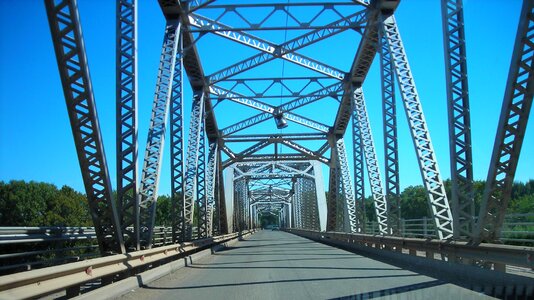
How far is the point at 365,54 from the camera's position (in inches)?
1029

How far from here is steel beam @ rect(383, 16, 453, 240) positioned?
609 inches

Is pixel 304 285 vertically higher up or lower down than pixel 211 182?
lower down

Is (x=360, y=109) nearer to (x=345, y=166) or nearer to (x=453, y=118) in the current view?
(x=345, y=166)

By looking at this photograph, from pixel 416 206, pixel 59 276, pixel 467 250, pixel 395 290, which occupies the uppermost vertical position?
pixel 416 206

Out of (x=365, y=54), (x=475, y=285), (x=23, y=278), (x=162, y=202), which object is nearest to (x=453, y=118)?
(x=475, y=285)

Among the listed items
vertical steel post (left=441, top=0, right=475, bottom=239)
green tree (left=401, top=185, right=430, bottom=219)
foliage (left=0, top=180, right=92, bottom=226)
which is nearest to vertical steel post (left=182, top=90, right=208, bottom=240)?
vertical steel post (left=441, top=0, right=475, bottom=239)

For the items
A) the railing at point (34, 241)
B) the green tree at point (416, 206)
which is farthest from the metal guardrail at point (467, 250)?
the green tree at point (416, 206)

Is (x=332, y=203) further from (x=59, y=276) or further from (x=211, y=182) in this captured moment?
(x=59, y=276)

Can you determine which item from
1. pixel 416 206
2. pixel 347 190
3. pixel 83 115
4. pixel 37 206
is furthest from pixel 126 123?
pixel 416 206

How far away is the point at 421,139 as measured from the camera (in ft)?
56.0

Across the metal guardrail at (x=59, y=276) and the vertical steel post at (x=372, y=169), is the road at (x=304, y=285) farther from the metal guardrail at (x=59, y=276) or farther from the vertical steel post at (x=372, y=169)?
the vertical steel post at (x=372, y=169)

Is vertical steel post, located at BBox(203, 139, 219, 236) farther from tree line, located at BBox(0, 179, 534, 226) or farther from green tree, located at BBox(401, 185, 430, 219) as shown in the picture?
green tree, located at BBox(401, 185, 430, 219)

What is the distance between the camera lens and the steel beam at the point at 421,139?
15.5 m

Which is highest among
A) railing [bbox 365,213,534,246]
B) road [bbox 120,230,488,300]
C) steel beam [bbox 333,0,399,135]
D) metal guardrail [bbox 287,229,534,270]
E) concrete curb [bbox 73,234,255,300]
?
steel beam [bbox 333,0,399,135]
